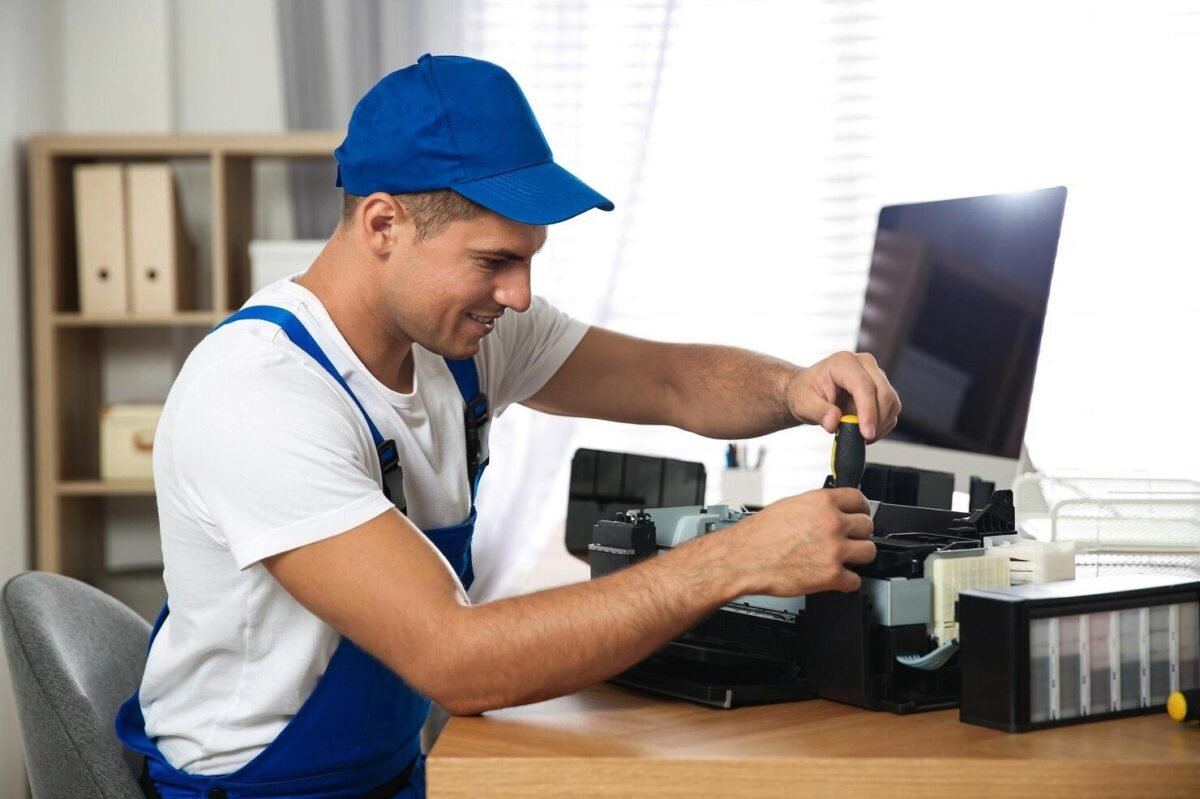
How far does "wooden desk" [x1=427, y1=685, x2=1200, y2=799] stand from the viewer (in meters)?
1.03

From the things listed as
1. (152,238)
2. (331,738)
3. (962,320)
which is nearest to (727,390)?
(962,320)

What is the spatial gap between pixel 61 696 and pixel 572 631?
2.15ft

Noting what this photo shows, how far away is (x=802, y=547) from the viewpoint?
115 cm

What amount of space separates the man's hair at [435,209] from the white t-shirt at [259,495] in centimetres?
16

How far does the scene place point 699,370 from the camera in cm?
182

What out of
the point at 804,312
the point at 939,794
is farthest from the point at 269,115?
the point at 939,794

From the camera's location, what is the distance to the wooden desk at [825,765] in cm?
103

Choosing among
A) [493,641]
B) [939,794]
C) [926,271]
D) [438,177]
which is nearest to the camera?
[939,794]

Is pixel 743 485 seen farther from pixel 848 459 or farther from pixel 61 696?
pixel 61 696

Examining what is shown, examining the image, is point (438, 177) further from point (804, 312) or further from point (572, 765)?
point (804, 312)

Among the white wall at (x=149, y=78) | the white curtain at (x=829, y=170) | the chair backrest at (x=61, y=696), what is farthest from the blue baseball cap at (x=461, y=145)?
the white wall at (x=149, y=78)

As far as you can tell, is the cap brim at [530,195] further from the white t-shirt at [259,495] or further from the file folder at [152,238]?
the file folder at [152,238]

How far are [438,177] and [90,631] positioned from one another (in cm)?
78

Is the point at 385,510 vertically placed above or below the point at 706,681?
above
